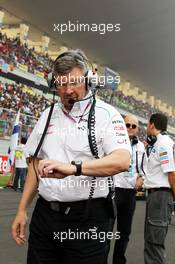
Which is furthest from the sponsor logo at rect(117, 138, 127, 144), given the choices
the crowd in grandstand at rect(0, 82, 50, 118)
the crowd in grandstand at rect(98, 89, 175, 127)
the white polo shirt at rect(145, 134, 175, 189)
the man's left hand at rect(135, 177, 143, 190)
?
the crowd in grandstand at rect(98, 89, 175, 127)

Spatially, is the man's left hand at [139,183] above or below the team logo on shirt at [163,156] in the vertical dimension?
below

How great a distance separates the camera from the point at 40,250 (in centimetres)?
219

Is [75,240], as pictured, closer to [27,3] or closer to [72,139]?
[72,139]

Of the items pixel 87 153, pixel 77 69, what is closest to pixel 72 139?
pixel 87 153

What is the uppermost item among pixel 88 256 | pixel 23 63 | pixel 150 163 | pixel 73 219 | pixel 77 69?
pixel 23 63

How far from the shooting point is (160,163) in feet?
12.9

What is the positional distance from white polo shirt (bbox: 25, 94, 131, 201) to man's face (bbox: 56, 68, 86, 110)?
39 millimetres

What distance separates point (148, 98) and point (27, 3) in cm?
2923

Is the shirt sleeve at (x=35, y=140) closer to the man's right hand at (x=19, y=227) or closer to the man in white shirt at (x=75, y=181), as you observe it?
the man in white shirt at (x=75, y=181)

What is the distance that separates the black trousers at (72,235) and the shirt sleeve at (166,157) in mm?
1749

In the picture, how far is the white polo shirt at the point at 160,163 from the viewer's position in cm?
387

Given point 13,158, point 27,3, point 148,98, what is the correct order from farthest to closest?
point 148,98 < point 27,3 < point 13,158

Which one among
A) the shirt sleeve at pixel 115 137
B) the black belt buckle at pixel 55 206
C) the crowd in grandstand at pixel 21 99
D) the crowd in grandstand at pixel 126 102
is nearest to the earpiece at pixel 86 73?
the shirt sleeve at pixel 115 137

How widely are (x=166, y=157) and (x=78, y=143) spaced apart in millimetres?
1887
